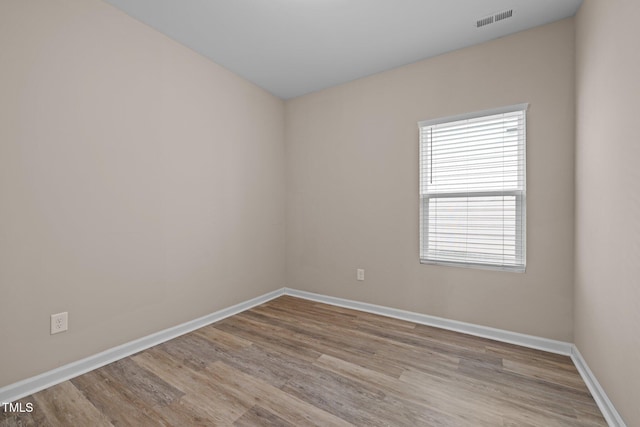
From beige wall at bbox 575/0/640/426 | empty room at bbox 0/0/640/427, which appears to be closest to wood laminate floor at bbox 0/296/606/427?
empty room at bbox 0/0/640/427

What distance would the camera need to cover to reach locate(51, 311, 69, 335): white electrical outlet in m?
1.79

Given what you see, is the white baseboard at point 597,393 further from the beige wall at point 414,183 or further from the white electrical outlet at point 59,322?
the white electrical outlet at point 59,322

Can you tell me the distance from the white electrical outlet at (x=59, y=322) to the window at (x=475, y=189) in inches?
112

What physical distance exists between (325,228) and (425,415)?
7.09 ft

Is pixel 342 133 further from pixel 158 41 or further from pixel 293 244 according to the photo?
pixel 158 41

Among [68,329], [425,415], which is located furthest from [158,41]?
[425,415]

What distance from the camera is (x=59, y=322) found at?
1.81 meters

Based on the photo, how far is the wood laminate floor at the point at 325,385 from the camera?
4.89ft

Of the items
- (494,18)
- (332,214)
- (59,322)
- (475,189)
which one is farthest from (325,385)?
(494,18)

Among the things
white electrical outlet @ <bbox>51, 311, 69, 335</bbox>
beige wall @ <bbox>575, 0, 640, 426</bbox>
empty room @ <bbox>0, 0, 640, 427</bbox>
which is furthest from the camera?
white electrical outlet @ <bbox>51, 311, 69, 335</bbox>

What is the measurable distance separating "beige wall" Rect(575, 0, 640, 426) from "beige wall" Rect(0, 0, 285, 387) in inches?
116

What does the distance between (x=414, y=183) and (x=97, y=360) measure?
9.76 ft

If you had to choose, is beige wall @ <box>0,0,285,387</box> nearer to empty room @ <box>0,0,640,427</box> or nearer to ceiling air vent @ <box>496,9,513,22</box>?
empty room @ <box>0,0,640,427</box>

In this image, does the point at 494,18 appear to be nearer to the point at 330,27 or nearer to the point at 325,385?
the point at 330,27
